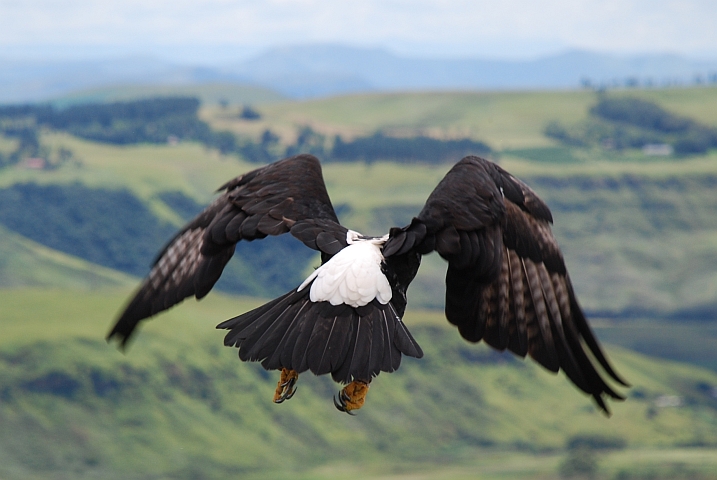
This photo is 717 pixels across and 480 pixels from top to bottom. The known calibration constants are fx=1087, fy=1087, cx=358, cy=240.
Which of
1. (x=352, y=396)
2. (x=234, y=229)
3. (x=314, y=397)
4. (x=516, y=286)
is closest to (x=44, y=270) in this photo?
(x=314, y=397)

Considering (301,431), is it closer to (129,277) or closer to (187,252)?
(129,277)

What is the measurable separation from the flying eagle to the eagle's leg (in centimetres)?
2

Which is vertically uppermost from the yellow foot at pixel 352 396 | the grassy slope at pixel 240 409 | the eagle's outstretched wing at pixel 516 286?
the eagle's outstretched wing at pixel 516 286

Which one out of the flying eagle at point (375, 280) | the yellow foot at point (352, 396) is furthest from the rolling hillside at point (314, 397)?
the yellow foot at point (352, 396)

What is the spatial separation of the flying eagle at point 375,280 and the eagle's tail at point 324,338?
0.01 m

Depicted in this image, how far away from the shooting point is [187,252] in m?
13.1

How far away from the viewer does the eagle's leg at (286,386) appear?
11.5 meters

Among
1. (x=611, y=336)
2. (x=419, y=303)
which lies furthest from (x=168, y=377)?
(x=611, y=336)

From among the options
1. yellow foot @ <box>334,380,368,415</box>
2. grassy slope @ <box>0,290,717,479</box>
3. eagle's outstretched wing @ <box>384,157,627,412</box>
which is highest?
eagle's outstretched wing @ <box>384,157,627,412</box>

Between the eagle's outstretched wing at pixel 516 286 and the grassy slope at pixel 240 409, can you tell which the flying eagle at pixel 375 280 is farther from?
the grassy slope at pixel 240 409

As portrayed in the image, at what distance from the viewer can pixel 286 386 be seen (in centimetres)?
1157

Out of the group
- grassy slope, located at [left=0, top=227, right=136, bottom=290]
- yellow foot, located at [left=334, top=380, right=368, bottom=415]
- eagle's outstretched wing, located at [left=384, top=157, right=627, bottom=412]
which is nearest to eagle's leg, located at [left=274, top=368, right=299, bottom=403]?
yellow foot, located at [left=334, top=380, right=368, bottom=415]

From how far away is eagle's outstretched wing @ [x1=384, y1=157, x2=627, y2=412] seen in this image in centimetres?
1202

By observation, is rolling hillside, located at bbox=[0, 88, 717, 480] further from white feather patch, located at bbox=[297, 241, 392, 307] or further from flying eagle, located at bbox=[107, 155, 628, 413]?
white feather patch, located at bbox=[297, 241, 392, 307]
